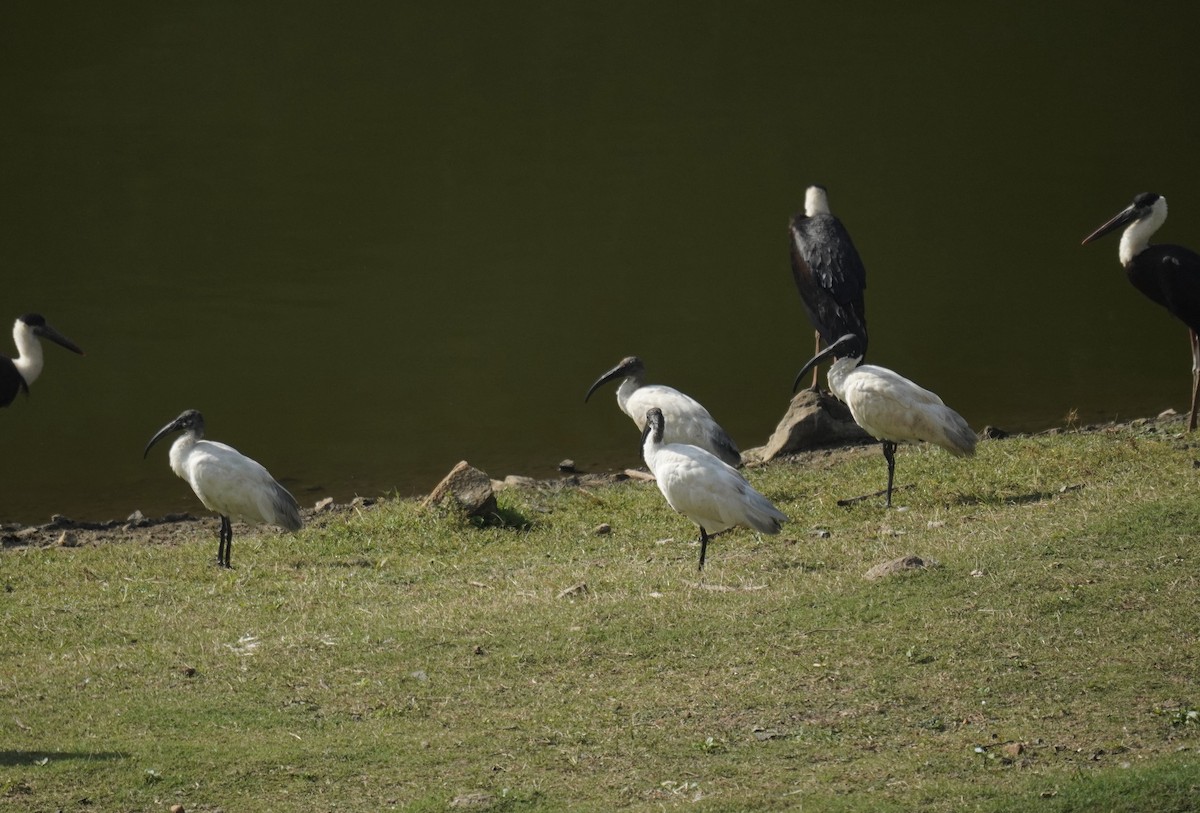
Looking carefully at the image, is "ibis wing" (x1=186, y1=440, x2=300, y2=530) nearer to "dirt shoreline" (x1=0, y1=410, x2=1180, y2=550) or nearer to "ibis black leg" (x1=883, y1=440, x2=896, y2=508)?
"dirt shoreline" (x1=0, y1=410, x2=1180, y2=550)

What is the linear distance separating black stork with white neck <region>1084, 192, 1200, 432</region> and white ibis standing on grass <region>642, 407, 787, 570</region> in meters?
4.16

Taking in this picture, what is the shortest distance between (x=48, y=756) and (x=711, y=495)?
323 centimetres

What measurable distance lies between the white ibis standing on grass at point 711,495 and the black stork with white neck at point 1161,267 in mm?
4159

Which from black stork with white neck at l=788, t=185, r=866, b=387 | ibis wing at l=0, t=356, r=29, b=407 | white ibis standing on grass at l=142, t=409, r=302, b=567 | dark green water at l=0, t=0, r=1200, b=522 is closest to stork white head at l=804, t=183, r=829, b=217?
black stork with white neck at l=788, t=185, r=866, b=387

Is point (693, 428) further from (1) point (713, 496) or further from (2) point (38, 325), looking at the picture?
(2) point (38, 325)

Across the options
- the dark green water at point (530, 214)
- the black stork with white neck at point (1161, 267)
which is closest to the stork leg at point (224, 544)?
the dark green water at point (530, 214)

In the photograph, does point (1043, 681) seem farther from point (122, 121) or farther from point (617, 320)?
point (122, 121)

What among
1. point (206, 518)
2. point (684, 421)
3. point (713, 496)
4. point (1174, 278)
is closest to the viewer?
point (713, 496)

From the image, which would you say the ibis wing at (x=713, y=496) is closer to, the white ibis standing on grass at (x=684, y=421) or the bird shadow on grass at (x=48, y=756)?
the white ibis standing on grass at (x=684, y=421)

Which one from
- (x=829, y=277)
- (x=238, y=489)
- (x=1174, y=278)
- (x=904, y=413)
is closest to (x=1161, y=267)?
(x=1174, y=278)

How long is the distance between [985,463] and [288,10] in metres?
15.3

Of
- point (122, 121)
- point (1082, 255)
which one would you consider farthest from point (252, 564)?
point (122, 121)

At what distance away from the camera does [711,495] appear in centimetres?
759

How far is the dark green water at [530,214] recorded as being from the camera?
1338 cm
